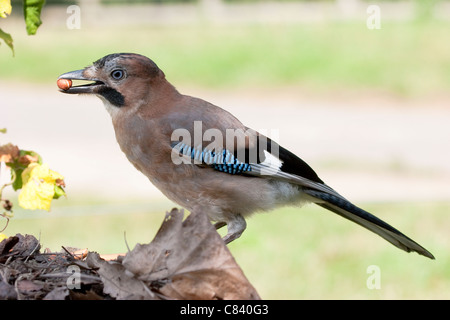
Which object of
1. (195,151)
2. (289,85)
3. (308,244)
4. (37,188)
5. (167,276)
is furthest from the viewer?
(289,85)

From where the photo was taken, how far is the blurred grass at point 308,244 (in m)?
3.81

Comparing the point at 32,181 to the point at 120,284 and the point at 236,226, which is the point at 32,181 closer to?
the point at 120,284

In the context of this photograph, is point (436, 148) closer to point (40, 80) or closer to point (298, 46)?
point (298, 46)

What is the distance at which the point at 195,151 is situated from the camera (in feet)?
6.47

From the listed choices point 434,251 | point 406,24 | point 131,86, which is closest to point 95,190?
point 434,251

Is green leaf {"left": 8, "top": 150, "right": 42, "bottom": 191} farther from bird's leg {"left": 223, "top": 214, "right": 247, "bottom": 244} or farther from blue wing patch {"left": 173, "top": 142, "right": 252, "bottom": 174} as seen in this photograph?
bird's leg {"left": 223, "top": 214, "right": 247, "bottom": 244}

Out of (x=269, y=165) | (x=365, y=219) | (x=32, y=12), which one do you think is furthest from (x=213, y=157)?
(x=32, y=12)

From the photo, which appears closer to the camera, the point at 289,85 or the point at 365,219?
the point at 365,219

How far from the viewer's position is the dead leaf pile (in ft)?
4.52

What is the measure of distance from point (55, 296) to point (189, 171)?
0.69 meters

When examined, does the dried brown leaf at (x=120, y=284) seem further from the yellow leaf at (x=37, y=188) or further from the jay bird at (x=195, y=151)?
the jay bird at (x=195, y=151)

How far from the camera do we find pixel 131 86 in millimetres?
2045

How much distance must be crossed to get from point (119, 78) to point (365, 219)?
2.49 feet
